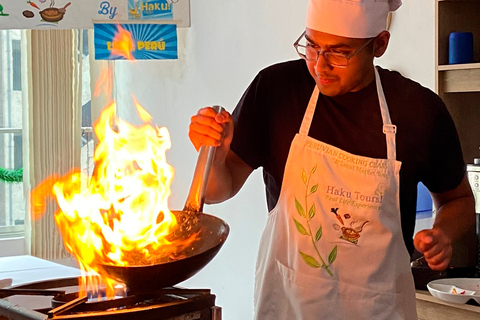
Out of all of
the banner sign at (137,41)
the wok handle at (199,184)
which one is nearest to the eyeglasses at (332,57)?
the wok handle at (199,184)

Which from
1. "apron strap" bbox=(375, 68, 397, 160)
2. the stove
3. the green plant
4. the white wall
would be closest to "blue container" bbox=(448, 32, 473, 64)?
the white wall

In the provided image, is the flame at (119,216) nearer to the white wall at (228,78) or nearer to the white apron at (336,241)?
the white apron at (336,241)

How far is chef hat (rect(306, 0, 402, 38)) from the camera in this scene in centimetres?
160

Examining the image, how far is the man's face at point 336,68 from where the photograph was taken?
158 cm

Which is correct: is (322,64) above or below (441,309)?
above

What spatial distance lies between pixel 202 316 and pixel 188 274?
0.09m

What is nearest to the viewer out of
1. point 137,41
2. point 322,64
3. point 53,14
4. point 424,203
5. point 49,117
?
point 322,64

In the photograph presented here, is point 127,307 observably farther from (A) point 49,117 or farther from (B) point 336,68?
(A) point 49,117

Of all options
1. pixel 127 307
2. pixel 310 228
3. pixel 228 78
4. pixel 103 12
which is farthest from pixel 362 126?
pixel 103 12

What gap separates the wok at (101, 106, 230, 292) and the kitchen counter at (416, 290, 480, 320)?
100 cm

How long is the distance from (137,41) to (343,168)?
302cm

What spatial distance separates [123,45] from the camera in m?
4.48

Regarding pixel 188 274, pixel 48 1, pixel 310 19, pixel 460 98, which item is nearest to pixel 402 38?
pixel 460 98

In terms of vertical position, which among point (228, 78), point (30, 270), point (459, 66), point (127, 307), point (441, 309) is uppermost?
point (228, 78)
